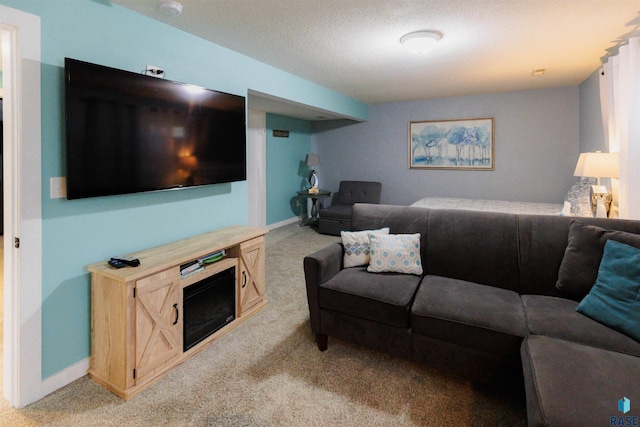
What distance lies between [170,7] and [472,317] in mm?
2664

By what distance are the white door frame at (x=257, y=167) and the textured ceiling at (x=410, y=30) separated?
1.78 m

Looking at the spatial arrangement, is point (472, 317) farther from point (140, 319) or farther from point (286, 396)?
point (140, 319)

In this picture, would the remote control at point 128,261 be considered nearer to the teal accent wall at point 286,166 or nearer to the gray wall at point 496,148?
the teal accent wall at point 286,166

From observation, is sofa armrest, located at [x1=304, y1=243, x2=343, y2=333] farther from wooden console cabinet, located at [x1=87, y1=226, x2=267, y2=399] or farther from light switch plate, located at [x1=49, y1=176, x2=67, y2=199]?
light switch plate, located at [x1=49, y1=176, x2=67, y2=199]

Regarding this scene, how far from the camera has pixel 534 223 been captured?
2357 millimetres

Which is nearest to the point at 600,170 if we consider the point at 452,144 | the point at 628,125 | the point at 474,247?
the point at 628,125

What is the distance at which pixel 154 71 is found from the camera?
2.40 meters

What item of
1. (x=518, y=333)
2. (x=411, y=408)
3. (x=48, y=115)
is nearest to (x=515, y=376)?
(x=518, y=333)

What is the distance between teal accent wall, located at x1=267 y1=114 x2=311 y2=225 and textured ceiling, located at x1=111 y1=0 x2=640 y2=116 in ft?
7.31

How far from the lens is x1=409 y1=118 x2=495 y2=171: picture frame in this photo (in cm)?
563

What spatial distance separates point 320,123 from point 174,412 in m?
6.21

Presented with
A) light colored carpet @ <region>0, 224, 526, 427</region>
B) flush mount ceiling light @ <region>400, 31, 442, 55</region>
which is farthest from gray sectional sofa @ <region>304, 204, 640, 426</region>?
flush mount ceiling light @ <region>400, 31, 442, 55</region>

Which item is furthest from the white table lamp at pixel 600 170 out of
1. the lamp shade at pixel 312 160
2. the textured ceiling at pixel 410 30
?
the lamp shade at pixel 312 160

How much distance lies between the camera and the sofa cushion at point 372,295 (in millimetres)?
2062
